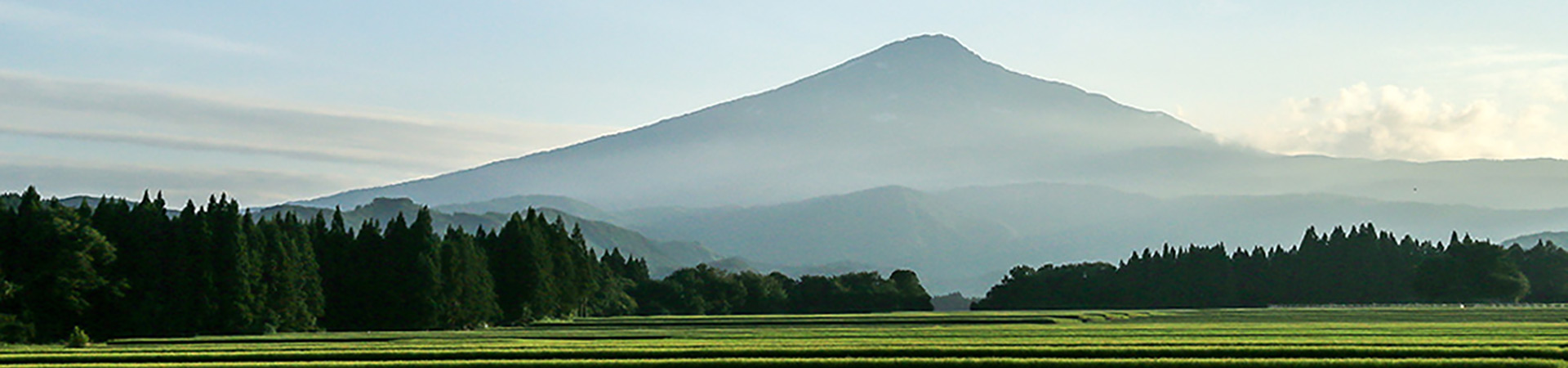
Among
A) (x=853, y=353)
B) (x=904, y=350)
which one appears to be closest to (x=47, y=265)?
(x=853, y=353)

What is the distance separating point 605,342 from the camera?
57.1m

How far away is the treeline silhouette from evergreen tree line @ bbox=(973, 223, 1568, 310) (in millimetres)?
54313

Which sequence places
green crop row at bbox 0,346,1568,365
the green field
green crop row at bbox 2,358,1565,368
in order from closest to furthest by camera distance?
green crop row at bbox 2,358,1565,368
the green field
green crop row at bbox 0,346,1568,365

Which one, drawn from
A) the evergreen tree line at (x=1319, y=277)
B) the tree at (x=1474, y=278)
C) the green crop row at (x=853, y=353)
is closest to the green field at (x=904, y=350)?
the green crop row at (x=853, y=353)

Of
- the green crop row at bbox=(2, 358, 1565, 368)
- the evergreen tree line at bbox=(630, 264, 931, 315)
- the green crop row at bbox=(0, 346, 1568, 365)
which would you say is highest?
the evergreen tree line at bbox=(630, 264, 931, 315)

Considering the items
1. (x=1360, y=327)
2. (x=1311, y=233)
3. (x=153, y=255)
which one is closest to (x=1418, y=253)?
(x=1311, y=233)

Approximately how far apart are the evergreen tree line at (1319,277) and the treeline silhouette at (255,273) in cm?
5431

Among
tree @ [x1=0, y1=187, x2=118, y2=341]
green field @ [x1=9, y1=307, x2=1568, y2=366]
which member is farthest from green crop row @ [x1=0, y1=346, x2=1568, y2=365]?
tree @ [x1=0, y1=187, x2=118, y2=341]

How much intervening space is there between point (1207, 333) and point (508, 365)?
29.7 meters

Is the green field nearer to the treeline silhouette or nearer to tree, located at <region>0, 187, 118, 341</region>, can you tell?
tree, located at <region>0, 187, 118, 341</region>

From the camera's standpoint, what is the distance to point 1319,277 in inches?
5827

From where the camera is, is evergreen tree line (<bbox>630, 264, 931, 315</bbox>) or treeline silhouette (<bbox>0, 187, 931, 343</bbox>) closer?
treeline silhouette (<bbox>0, 187, 931, 343</bbox>)

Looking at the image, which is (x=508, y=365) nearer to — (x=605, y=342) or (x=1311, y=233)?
(x=605, y=342)

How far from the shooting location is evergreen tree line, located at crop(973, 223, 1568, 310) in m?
136
